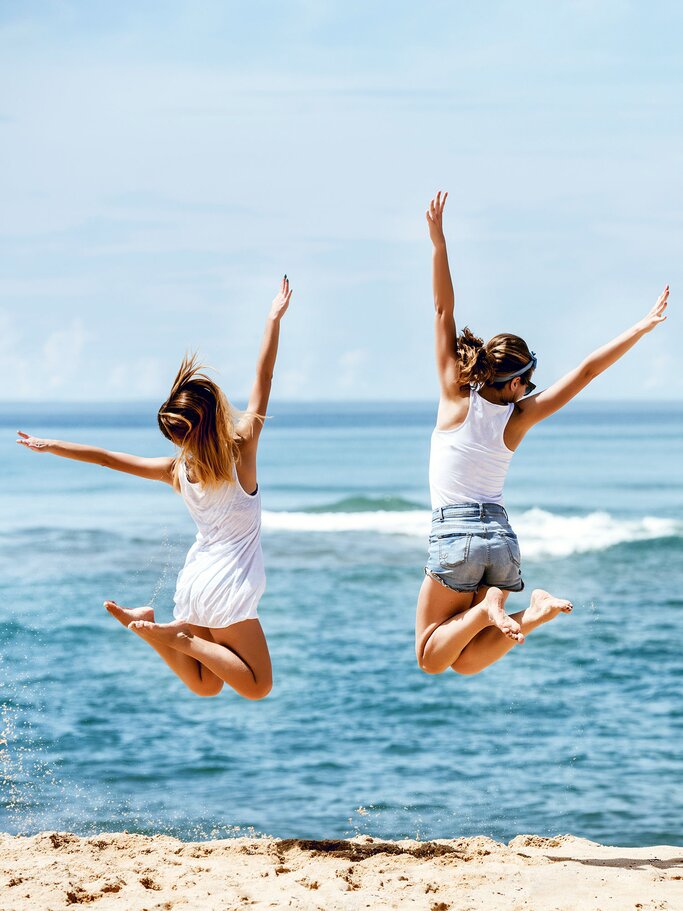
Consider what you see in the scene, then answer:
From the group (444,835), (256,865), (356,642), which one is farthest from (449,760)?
(256,865)

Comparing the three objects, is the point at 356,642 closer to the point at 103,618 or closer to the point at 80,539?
the point at 103,618

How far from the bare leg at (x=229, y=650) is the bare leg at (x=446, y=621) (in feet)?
2.74

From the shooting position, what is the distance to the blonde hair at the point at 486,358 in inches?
221

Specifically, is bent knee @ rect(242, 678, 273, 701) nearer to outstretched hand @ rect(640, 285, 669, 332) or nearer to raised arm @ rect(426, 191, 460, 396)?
raised arm @ rect(426, 191, 460, 396)

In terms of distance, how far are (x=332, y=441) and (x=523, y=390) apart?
181 feet

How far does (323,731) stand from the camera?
13000 mm

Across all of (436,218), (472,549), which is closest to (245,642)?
(472,549)

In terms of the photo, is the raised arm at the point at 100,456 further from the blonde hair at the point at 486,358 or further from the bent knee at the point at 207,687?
the blonde hair at the point at 486,358

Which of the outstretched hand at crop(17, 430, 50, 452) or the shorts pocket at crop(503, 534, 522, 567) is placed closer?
the outstretched hand at crop(17, 430, 50, 452)

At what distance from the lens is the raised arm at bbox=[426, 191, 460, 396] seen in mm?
5605

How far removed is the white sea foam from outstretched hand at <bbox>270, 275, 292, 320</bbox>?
1843cm

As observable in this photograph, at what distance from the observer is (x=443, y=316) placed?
5.63 metres

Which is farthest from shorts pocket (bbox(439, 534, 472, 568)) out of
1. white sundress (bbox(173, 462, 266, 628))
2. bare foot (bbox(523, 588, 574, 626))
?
white sundress (bbox(173, 462, 266, 628))

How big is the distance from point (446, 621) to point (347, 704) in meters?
8.53
